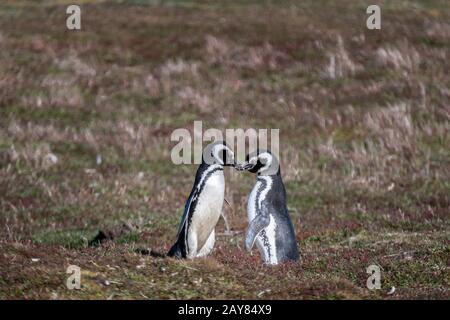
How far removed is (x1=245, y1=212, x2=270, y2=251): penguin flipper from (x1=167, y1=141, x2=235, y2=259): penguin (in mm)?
658

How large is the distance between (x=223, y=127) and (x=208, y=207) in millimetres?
16329

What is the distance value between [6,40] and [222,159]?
93.2 ft

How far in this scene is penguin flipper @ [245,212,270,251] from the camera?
53.1 feet

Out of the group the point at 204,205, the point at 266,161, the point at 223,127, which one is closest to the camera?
the point at 204,205

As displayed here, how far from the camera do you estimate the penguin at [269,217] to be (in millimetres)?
16188

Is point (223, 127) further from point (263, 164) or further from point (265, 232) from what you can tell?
point (265, 232)

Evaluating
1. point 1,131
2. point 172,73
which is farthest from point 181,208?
point 172,73

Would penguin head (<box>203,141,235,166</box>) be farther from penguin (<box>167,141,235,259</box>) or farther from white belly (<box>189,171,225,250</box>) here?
white belly (<box>189,171,225,250</box>)

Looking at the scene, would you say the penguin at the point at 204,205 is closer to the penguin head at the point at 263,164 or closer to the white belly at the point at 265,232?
the white belly at the point at 265,232

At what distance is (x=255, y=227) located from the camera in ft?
53.6

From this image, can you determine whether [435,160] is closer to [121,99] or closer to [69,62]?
[121,99]

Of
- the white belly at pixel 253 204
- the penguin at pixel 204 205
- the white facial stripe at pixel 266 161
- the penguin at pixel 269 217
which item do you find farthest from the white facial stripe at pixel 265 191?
the penguin at pixel 204 205

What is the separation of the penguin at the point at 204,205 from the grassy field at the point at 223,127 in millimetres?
776

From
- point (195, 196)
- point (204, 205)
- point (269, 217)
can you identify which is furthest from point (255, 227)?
point (195, 196)
